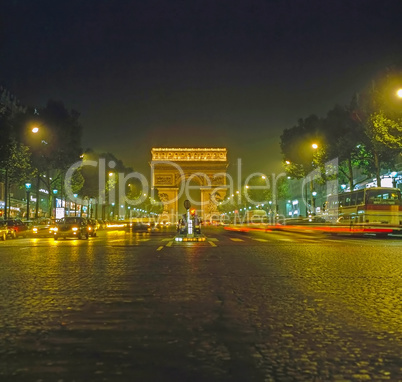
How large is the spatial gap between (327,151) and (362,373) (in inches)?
2161

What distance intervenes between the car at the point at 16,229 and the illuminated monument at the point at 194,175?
73490mm

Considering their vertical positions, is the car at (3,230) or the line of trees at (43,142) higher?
the line of trees at (43,142)

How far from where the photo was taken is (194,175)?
117812 mm

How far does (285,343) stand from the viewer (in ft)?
17.0

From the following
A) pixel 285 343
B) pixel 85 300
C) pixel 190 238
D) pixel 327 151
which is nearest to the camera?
pixel 285 343

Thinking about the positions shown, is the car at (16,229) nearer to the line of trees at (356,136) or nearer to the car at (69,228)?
the car at (69,228)

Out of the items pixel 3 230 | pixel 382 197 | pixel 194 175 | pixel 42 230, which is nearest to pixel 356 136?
pixel 382 197

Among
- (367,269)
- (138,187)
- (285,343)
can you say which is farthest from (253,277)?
(138,187)

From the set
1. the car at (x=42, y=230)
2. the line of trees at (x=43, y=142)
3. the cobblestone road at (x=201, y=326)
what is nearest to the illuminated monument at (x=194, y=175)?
the line of trees at (x=43, y=142)

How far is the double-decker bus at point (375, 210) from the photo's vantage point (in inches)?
1355

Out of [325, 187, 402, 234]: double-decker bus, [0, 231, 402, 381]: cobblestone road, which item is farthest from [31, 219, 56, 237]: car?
[0, 231, 402, 381]: cobblestone road

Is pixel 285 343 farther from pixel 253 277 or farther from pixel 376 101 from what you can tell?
pixel 376 101

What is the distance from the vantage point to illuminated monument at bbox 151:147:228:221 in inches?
4628

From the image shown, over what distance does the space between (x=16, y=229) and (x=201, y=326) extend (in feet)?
123
